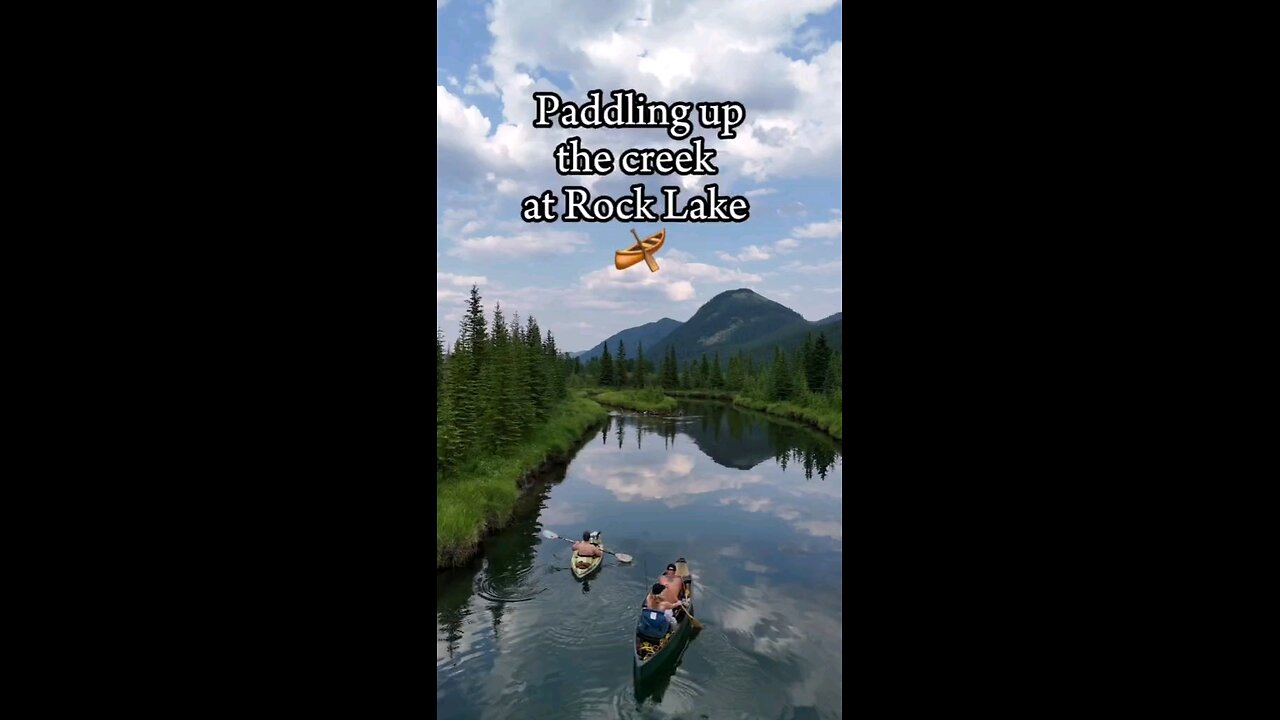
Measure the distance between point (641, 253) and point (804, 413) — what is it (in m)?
47.9

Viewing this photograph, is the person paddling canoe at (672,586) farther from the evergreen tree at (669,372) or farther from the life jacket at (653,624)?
the evergreen tree at (669,372)

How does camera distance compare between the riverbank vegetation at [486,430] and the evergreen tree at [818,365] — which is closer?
the riverbank vegetation at [486,430]

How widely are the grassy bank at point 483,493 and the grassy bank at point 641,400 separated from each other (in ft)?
94.6

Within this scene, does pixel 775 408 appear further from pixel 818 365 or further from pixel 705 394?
pixel 705 394

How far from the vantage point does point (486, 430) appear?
1046 inches

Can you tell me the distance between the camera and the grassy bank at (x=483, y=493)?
18.3 meters

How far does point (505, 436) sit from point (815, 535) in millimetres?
15893

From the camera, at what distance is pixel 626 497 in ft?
88.2

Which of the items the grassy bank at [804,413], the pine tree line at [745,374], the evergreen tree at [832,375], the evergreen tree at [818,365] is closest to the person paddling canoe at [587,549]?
the grassy bank at [804,413]
